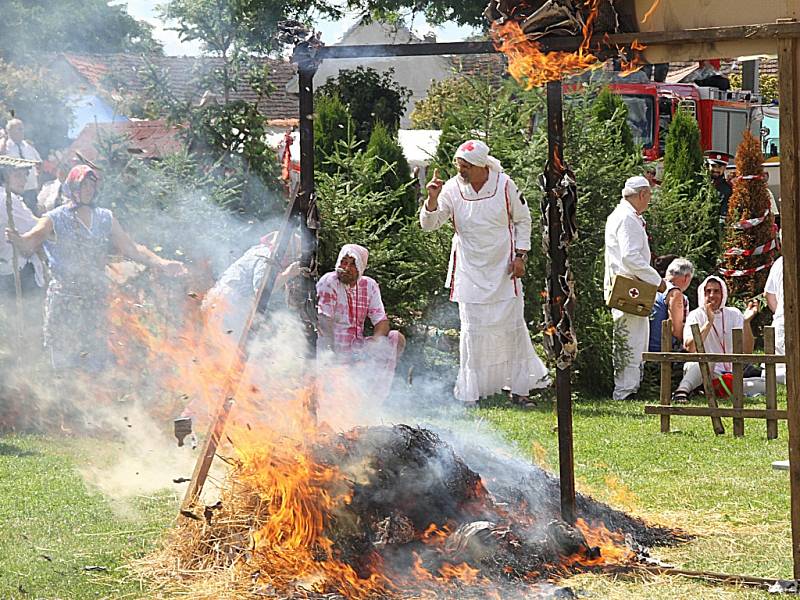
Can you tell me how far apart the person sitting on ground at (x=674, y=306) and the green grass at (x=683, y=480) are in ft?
2.88

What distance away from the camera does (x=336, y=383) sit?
7.55 m

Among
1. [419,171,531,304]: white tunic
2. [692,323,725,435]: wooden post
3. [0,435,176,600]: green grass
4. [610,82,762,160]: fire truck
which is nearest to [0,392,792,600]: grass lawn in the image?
[0,435,176,600]: green grass

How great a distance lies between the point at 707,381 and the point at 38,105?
30.0ft

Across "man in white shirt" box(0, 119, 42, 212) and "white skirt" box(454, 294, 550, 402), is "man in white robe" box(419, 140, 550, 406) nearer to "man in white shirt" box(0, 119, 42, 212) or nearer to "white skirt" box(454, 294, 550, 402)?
"white skirt" box(454, 294, 550, 402)

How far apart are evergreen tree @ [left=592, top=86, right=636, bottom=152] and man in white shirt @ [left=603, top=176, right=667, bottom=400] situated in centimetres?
356

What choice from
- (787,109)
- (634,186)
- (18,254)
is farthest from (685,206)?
(787,109)

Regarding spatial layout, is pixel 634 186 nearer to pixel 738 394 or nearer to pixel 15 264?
pixel 738 394

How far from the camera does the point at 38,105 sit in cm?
1455

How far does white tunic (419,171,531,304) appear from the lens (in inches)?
393

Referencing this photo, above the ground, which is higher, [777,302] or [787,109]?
[787,109]

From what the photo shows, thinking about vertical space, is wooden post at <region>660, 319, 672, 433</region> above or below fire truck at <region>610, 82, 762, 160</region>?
below

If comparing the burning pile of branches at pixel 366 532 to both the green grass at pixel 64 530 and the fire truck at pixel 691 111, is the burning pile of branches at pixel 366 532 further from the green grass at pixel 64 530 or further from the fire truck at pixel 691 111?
the fire truck at pixel 691 111

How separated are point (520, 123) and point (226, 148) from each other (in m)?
3.06

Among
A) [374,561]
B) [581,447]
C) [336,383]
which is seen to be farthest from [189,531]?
[581,447]
